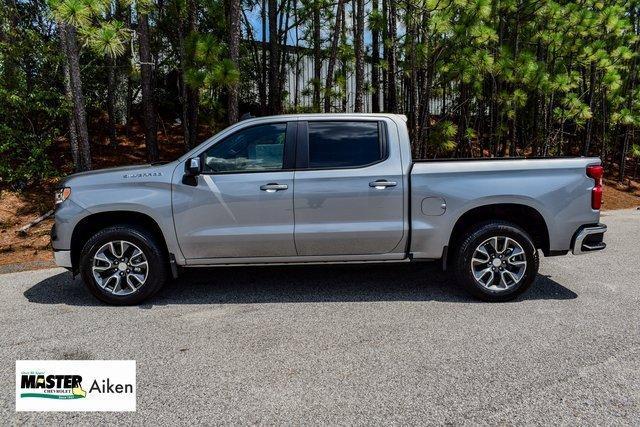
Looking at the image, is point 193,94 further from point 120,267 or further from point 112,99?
point 120,267

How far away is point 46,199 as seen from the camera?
10039 mm

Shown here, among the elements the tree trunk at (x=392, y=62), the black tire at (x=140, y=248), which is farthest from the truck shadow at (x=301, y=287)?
the tree trunk at (x=392, y=62)

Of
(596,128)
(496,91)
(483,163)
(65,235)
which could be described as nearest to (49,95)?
(65,235)

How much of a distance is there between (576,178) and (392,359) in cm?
270

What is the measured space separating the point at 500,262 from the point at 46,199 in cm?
955

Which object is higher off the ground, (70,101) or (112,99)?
(112,99)

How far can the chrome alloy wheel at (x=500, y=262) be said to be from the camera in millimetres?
4625

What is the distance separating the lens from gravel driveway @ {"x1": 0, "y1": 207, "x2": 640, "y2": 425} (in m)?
2.78

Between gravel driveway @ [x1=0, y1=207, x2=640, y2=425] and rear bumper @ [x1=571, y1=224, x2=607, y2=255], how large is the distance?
570 mm

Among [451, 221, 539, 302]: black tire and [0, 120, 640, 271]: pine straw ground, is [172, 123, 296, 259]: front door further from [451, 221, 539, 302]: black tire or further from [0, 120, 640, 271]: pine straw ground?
[0, 120, 640, 271]: pine straw ground

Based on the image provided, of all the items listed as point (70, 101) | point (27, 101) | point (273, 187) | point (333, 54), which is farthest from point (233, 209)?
point (333, 54)

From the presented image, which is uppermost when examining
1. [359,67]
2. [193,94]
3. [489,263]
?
[359,67]

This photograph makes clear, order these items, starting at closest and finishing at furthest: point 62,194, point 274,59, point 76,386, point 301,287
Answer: point 76,386 → point 62,194 → point 301,287 → point 274,59

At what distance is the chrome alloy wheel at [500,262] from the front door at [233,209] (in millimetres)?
1907
